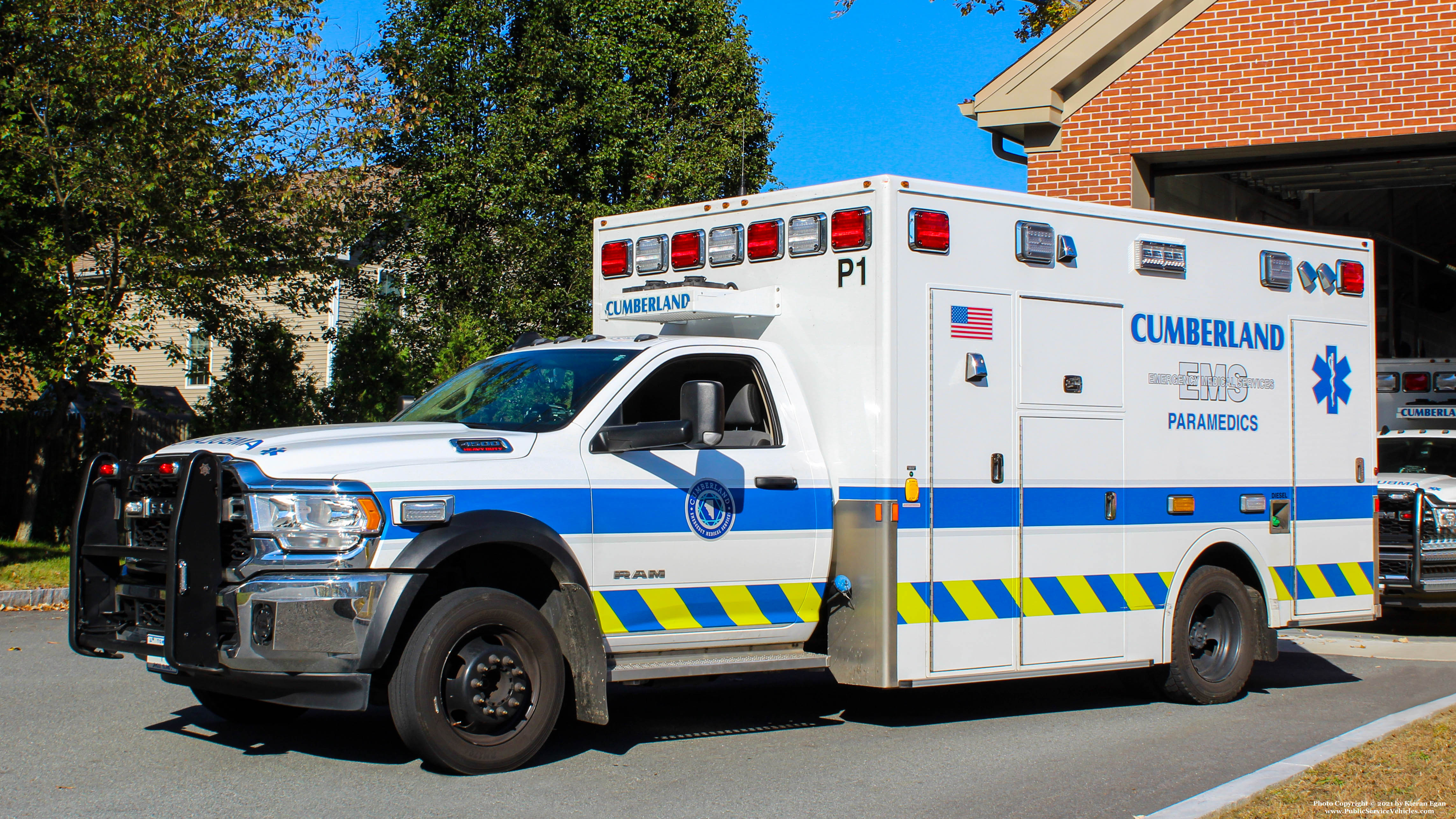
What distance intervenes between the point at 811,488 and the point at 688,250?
6.14 ft

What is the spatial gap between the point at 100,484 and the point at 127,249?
30.2 ft

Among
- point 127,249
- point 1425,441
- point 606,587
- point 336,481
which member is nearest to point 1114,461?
point 606,587

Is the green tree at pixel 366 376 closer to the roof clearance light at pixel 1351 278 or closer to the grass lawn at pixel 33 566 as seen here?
the grass lawn at pixel 33 566

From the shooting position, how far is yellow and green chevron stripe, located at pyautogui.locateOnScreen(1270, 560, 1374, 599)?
884cm

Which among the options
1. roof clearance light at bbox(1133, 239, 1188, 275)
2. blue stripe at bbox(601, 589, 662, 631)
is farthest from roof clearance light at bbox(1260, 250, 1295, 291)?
blue stripe at bbox(601, 589, 662, 631)

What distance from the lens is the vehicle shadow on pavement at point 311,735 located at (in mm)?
6574

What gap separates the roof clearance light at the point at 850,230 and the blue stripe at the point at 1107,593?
247 cm

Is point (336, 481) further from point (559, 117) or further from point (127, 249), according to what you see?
point (559, 117)

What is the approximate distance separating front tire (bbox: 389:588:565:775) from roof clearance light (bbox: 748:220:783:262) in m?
2.66

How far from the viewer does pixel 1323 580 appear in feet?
29.8

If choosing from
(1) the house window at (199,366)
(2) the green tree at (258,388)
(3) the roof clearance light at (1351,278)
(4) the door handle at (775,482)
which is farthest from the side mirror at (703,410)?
(2) the green tree at (258,388)

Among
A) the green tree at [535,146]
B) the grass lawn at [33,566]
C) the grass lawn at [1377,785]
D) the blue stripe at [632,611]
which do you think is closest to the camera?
the grass lawn at [1377,785]

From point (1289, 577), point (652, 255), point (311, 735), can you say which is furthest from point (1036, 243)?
point (311, 735)

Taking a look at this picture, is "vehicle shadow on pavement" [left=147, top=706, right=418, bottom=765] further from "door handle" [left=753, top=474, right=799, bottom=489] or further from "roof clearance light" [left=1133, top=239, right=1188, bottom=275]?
"roof clearance light" [left=1133, top=239, right=1188, bottom=275]
